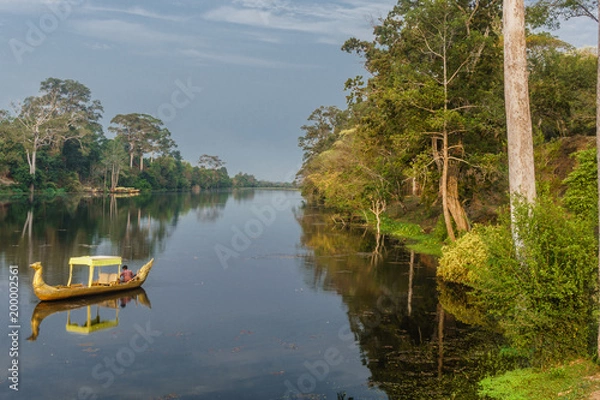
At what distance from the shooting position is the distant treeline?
82188 mm

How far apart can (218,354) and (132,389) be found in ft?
8.49

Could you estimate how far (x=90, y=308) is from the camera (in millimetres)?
16891

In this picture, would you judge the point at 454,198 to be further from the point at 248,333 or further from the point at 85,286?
the point at 85,286

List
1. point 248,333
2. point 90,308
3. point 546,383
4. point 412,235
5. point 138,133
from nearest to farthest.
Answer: point 546,383 < point 248,333 < point 90,308 < point 412,235 < point 138,133

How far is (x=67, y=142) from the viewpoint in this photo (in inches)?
3691

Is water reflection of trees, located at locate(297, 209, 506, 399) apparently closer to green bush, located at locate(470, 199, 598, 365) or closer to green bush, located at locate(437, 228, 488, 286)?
green bush, located at locate(437, 228, 488, 286)

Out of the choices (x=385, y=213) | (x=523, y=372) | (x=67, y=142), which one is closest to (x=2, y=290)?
(x=523, y=372)

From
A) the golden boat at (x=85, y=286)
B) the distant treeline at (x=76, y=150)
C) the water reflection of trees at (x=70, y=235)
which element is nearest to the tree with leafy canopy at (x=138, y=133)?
A: the distant treeline at (x=76, y=150)

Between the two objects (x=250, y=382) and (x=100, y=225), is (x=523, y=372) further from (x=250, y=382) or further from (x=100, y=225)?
(x=100, y=225)

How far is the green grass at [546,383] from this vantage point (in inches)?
346

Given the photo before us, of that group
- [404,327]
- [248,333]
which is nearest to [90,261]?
[248,333]

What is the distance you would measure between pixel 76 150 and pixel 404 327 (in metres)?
89.6

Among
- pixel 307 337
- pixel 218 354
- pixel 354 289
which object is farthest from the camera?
pixel 354 289

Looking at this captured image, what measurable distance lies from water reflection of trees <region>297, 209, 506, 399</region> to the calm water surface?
1.7 inches
